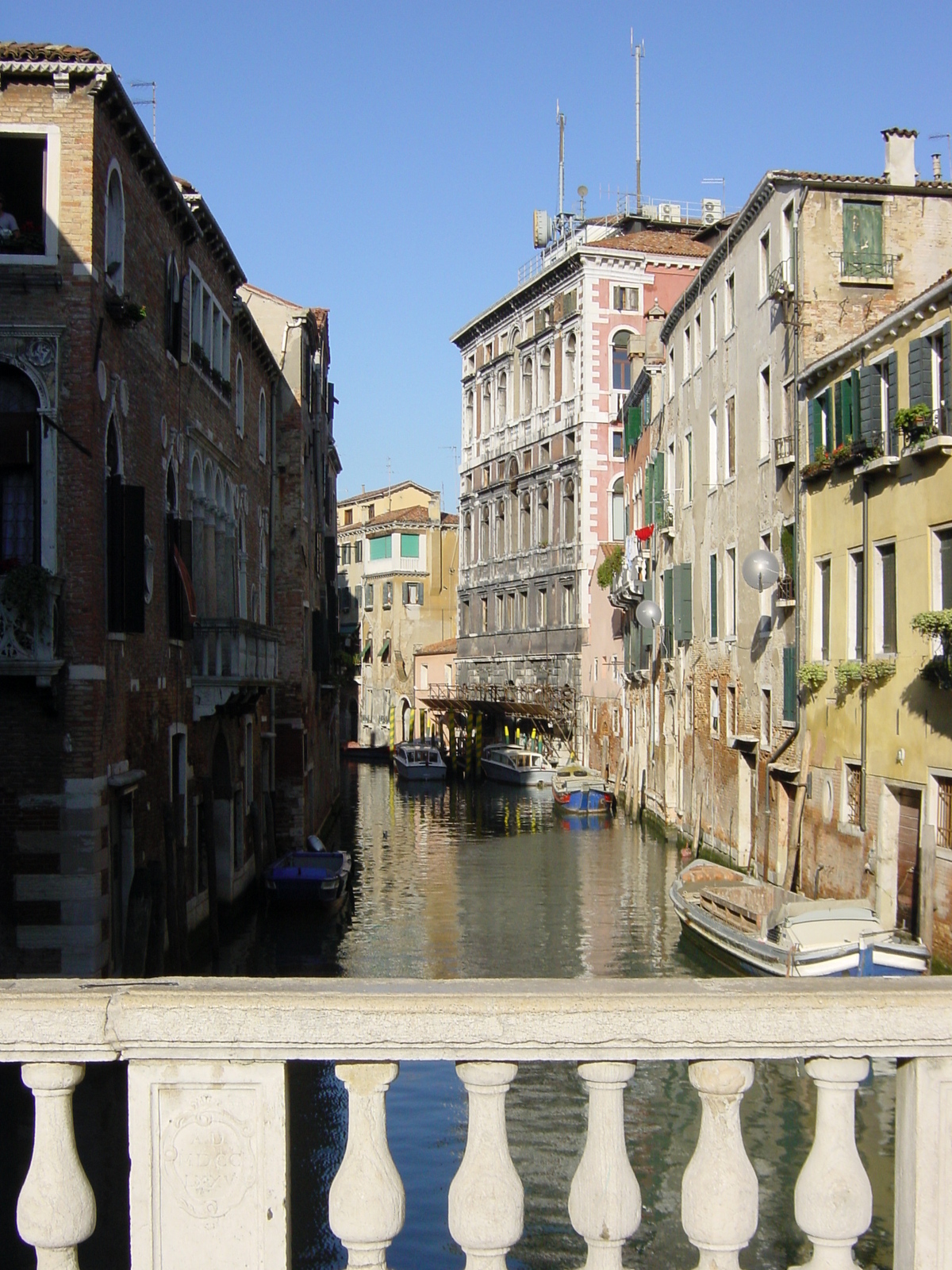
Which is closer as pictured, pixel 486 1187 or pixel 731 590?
pixel 486 1187

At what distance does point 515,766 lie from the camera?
39812 millimetres

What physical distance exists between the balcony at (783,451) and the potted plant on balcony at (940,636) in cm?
553

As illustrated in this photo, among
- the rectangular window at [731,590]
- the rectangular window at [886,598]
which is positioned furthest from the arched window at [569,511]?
the rectangular window at [886,598]

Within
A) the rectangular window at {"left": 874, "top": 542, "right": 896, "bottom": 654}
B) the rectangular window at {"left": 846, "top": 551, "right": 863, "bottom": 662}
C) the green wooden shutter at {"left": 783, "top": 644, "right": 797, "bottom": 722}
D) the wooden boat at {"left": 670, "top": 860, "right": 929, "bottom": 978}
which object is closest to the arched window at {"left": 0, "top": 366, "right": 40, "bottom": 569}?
the wooden boat at {"left": 670, "top": 860, "right": 929, "bottom": 978}

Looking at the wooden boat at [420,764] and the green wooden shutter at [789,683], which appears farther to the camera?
the wooden boat at [420,764]

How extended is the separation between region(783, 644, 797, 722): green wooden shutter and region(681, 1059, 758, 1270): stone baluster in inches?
596

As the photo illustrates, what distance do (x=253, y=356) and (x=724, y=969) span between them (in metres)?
11.2

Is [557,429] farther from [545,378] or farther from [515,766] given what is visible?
[515,766]

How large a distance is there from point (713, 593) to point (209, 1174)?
20.9 metres

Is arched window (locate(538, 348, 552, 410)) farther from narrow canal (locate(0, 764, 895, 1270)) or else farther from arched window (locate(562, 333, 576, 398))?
narrow canal (locate(0, 764, 895, 1270))

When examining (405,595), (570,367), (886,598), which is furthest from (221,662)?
(405,595)

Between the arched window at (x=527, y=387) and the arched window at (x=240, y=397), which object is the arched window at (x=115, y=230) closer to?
the arched window at (x=240, y=397)

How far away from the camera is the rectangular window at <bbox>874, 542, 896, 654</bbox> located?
14.0 meters

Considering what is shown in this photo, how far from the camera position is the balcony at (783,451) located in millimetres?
17516
